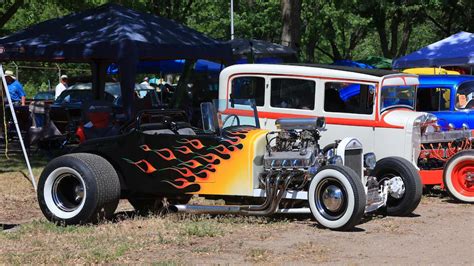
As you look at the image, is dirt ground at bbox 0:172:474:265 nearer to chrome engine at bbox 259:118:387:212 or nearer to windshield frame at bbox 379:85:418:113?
chrome engine at bbox 259:118:387:212

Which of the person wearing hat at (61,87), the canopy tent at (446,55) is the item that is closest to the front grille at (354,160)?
the canopy tent at (446,55)

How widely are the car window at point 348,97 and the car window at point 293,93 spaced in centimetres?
24

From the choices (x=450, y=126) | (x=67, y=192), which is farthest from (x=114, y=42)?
(x=450, y=126)

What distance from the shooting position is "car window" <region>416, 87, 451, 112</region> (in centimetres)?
1199

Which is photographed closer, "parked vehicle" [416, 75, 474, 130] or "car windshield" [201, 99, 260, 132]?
"car windshield" [201, 99, 260, 132]

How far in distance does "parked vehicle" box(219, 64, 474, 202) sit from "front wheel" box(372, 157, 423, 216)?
151 cm

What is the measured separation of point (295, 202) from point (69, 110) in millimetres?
9048

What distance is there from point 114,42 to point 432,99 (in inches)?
215

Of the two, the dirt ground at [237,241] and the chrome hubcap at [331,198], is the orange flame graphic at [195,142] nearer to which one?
the dirt ground at [237,241]

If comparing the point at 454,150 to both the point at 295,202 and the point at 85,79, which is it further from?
the point at 85,79

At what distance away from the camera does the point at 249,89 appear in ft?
37.4

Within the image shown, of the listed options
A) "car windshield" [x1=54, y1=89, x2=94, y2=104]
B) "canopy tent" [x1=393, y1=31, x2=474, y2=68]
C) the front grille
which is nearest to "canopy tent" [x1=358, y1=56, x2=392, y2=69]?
"canopy tent" [x1=393, y1=31, x2=474, y2=68]

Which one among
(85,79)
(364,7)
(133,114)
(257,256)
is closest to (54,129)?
(133,114)

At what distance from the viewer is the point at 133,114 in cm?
1366
